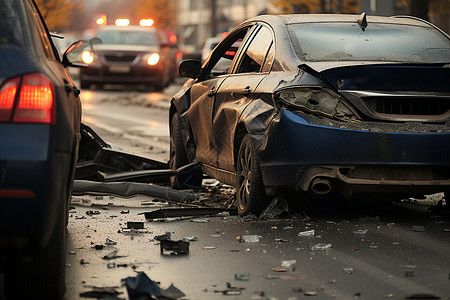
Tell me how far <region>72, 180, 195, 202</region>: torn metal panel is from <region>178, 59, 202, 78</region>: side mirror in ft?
3.47

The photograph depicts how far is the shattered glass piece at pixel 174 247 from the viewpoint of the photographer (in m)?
6.88

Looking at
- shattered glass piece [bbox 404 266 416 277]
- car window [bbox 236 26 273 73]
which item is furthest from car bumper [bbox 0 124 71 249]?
car window [bbox 236 26 273 73]

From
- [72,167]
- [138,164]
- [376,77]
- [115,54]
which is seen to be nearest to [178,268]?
[72,167]

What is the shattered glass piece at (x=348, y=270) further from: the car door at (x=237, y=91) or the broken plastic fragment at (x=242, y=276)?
the car door at (x=237, y=91)

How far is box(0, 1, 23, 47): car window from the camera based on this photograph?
A: 206 inches

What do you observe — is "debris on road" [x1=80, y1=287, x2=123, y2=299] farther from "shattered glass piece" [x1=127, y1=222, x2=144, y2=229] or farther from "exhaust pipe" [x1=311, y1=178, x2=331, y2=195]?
"exhaust pipe" [x1=311, y1=178, x2=331, y2=195]

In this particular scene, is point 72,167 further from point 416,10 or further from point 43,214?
point 416,10

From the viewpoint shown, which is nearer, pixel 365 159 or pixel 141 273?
pixel 141 273

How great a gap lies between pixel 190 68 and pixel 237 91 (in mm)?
1548

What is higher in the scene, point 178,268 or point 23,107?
point 23,107

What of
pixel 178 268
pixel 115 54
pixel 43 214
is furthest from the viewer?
pixel 115 54

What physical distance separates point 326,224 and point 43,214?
11.2 ft

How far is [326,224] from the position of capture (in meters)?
7.95

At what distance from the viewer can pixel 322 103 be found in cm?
764
